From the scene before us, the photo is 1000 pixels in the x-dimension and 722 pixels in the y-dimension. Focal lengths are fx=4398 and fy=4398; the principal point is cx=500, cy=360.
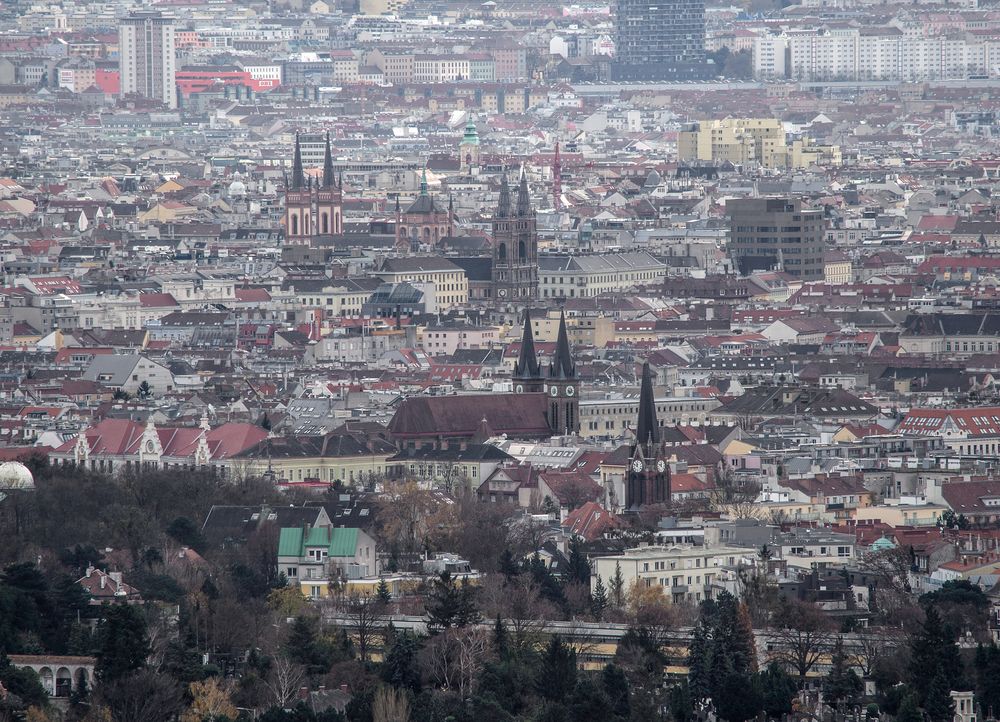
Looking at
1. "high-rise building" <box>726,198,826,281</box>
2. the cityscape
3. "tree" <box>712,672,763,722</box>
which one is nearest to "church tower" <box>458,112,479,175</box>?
the cityscape

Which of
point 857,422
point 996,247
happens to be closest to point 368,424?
point 857,422

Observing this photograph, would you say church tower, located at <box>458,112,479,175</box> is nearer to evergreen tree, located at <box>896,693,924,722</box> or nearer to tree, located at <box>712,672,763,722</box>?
tree, located at <box>712,672,763,722</box>

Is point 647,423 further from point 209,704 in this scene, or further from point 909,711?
point 909,711

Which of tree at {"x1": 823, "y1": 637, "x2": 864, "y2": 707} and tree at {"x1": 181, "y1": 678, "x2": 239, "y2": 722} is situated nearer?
tree at {"x1": 181, "y1": 678, "x2": 239, "y2": 722}

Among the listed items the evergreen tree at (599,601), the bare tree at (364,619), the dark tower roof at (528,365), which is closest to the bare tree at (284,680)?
the bare tree at (364,619)

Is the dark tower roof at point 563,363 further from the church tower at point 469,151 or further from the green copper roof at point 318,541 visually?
the church tower at point 469,151

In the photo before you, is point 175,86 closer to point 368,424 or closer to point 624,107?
point 624,107

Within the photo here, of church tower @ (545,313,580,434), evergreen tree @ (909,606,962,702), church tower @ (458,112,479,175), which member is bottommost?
church tower @ (458,112,479,175)
